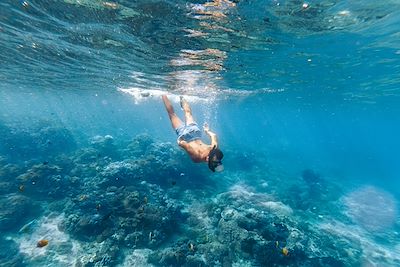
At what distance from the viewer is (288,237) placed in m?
13.6

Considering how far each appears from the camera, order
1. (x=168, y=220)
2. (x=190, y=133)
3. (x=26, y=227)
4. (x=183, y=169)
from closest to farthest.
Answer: (x=190, y=133), (x=26, y=227), (x=168, y=220), (x=183, y=169)

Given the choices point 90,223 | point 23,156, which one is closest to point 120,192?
point 90,223

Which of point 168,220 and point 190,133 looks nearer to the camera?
point 190,133

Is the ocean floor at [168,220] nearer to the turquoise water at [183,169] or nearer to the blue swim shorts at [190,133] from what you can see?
the turquoise water at [183,169]

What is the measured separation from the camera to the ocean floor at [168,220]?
11852 mm

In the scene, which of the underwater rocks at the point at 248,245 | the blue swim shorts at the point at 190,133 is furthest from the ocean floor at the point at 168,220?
the blue swim shorts at the point at 190,133

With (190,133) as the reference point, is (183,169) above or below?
below

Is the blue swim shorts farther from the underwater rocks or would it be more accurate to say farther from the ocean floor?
the ocean floor

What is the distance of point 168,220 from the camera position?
13.8 meters

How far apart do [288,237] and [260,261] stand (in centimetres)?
276

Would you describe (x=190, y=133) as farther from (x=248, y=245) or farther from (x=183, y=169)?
(x=183, y=169)

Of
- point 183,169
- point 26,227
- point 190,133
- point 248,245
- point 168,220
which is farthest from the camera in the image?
point 183,169

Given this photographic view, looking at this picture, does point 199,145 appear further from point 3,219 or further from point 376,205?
point 376,205

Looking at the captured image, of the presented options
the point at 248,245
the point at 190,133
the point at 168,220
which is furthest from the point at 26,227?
the point at 248,245
